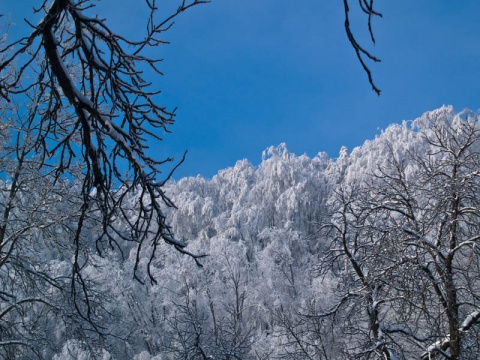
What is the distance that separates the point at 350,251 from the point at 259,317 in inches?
736

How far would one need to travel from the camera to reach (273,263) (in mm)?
26906

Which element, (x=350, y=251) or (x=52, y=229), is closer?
(x=52, y=229)

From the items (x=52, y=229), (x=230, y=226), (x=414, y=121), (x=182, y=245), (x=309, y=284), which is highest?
(x=414, y=121)

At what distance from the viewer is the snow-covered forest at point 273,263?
193 inches

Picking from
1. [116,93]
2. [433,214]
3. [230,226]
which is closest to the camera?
[116,93]

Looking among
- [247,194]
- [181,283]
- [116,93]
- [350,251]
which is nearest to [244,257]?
[181,283]

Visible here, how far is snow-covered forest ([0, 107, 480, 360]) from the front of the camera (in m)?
4.91

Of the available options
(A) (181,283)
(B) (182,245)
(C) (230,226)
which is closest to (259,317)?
(A) (181,283)

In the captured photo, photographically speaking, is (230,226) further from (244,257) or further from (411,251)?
(411,251)

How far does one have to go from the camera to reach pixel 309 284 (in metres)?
24.6

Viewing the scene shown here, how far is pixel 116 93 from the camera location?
159cm

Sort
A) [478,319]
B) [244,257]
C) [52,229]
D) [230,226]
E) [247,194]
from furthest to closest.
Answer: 1. [247,194]
2. [230,226]
3. [244,257]
4. [52,229]
5. [478,319]

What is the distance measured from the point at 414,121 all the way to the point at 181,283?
27615mm

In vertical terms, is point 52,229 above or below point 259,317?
below
